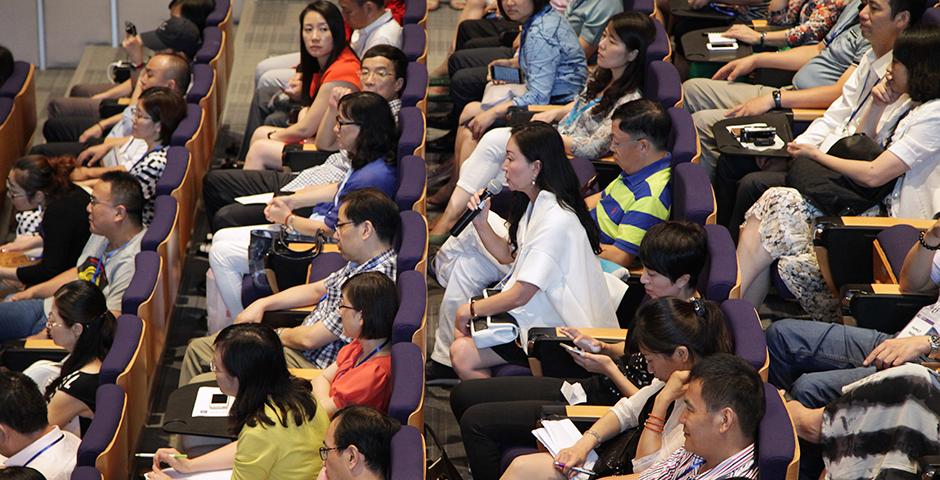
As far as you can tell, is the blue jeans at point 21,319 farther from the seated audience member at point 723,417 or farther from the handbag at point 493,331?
the seated audience member at point 723,417

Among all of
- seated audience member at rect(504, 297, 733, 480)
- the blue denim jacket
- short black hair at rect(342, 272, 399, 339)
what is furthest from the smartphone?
seated audience member at rect(504, 297, 733, 480)

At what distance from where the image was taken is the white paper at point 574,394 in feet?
10.3

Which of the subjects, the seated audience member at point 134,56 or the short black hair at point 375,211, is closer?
the short black hair at point 375,211

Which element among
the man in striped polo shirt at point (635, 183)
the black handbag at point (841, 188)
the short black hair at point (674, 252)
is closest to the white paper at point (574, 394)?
the short black hair at point (674, 252)

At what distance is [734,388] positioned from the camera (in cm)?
250

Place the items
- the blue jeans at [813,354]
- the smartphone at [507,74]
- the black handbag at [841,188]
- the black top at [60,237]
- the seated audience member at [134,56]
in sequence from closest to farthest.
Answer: the blue jeans at [813,354]
the black handbag at [841,188]
the black top at [60,237]
the smartphone at [507,74]
the seated audience member at [134,56]

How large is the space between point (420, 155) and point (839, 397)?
1844 millimetres

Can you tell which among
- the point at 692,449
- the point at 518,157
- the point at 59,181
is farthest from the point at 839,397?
the point at 59,181

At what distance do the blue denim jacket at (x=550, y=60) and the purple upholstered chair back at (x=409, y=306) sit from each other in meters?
1.50

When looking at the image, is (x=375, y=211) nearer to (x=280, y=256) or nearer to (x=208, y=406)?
(x=280, y=256)

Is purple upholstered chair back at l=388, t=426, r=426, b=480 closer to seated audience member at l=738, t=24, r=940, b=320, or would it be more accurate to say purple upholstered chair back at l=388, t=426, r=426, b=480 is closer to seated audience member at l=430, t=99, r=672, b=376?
seated audience member at l=430, t=99, r=672, b=376

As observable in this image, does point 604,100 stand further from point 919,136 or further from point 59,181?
point 59,181

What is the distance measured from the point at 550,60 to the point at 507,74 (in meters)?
0.31

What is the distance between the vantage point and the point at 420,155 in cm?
425
